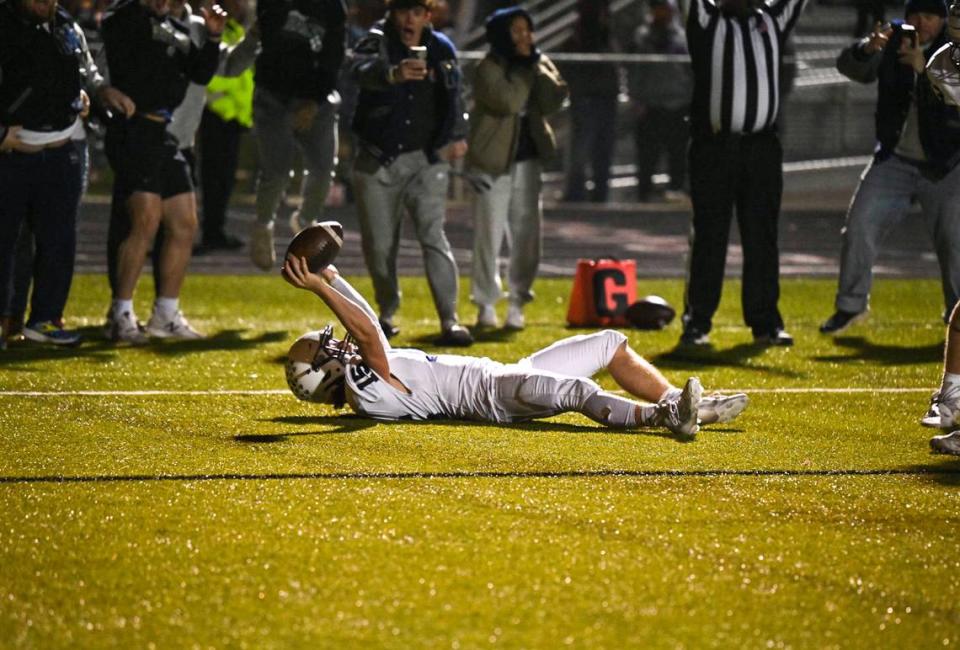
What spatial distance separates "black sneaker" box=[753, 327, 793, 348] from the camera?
427 inches

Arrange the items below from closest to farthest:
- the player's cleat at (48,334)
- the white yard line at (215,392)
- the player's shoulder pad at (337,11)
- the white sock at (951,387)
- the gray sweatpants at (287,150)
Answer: the white sock at (951,387)
the white yard line at (215,392)
the player's cleat at (48,334)
the player's shoulder pad at (337,11)
the gray sweatpants at (287,150)

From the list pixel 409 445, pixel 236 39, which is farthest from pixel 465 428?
pixel 236 39

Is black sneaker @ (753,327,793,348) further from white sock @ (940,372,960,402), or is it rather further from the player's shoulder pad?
the player's shoulder pad

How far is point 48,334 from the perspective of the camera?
1027cm

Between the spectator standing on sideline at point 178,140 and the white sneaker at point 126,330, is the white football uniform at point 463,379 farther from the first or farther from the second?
the spectator standing on sideline at point 178,140

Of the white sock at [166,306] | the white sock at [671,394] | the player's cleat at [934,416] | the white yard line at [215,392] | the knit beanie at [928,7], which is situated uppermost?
the knit beanie at [928,7]

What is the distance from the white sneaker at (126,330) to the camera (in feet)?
34.8

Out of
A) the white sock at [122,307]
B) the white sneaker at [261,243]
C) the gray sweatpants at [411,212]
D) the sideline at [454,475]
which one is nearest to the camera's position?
the sideline at [454,475]

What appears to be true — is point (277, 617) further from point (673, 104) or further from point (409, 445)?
point (673, 104)

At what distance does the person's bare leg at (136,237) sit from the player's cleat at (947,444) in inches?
204

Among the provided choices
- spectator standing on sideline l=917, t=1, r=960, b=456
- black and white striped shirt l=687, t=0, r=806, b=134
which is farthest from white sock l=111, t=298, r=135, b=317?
spectator standing on sideline l=917, t=1, r=960, b=456

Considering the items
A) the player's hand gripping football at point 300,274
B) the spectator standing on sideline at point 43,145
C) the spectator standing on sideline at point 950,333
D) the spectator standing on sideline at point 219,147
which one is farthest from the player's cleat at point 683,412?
the spectator standing on sideline at point 219,147

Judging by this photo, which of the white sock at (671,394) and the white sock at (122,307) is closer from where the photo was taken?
the white sock at (671,394)

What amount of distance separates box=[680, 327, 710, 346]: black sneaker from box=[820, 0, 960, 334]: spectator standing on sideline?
116 centimetres
